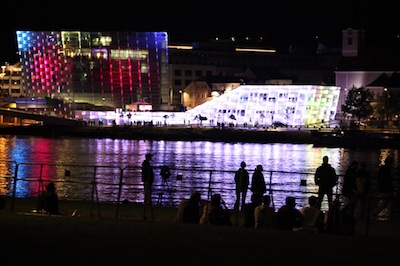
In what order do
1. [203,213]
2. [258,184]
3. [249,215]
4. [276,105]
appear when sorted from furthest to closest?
1. [276,105]
2. [258,184]
3. [249,215]
4. [203,213]

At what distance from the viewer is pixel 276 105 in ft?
281

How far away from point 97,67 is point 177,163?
52.4 metres

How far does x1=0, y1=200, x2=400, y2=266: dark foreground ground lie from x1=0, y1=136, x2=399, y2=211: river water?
36.7ft

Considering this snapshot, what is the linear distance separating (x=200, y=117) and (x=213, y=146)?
55.2 ft

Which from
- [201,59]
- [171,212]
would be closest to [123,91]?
[201,59]

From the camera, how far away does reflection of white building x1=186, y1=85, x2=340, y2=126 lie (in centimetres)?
8469

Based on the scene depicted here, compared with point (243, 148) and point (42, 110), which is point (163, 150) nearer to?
point (243, 148)

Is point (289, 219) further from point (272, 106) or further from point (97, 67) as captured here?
point (97, 67)

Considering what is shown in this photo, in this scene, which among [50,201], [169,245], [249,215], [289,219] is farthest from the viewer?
[50,201]

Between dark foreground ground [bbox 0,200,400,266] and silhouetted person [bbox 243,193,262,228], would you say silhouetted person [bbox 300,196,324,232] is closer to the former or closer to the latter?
dark foreground ground [bbox 0,200,400,266]

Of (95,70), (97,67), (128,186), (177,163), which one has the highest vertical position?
(97,67)

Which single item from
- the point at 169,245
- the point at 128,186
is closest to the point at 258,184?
the point at 169,245

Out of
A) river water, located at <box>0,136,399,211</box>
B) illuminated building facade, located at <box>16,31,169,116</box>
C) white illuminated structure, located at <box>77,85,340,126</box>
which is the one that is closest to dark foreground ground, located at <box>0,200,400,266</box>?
river water, located at <box>0,136,399,211</box>

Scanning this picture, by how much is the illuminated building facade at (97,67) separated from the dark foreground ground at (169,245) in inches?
3396
